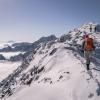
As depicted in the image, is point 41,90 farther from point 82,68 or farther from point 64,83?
point 82,68

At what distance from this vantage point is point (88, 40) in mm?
22844

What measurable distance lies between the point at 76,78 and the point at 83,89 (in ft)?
8.06

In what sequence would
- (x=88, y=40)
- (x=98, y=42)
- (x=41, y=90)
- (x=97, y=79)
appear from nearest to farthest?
(x=97, y=79)
(x=41, y=90)
(x=88, y=40)
(x=98, y=42)

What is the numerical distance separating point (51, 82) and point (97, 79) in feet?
17.4

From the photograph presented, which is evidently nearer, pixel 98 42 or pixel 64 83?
pixel 64 83

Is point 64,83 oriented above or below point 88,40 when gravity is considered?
below

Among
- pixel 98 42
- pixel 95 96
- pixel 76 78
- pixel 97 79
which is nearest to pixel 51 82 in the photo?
pixel 76 78

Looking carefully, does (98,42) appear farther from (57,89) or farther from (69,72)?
(57,89)

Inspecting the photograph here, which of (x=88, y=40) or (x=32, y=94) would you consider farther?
(x=88, y=40)

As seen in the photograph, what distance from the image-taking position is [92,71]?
71.7 feet

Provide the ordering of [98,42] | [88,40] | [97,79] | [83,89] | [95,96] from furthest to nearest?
[98,42] < [88,40] < [97,79] < [83,89] < [95,96]

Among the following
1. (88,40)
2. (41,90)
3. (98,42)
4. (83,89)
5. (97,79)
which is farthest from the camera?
(98,42)

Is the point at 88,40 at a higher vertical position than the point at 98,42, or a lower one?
higher

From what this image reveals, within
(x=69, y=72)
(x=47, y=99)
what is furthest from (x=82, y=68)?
(x=47, y=99)
